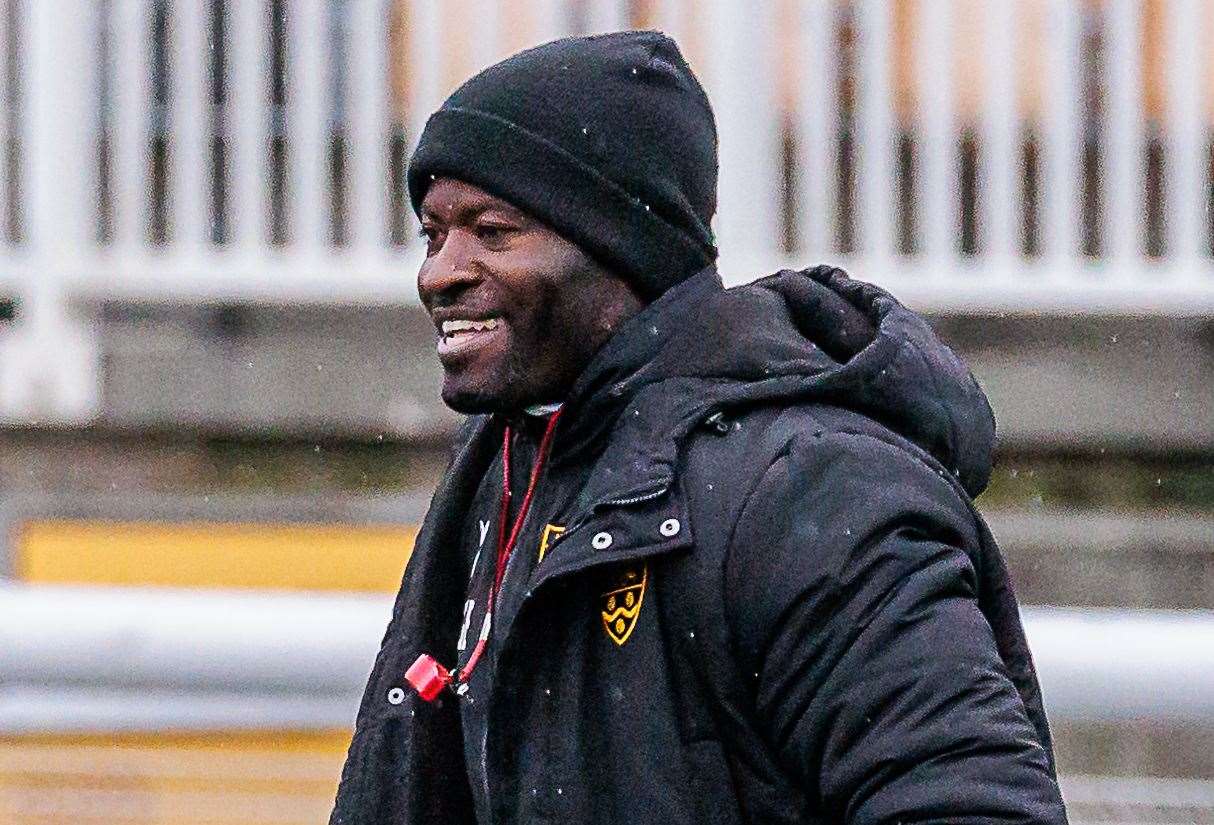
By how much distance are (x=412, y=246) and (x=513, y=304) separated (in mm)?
4088

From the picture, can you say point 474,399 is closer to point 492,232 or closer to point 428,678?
point 492,232

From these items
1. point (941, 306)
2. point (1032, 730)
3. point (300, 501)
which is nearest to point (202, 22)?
point (300, 501)

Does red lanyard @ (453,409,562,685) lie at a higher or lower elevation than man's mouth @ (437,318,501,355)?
lower

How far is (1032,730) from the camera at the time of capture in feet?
6.10

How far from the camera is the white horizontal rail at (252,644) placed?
2.67 metres

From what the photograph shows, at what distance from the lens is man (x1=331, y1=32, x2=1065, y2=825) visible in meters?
1.85

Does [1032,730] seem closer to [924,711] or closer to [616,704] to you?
[924,711]

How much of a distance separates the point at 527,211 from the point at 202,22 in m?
4.25

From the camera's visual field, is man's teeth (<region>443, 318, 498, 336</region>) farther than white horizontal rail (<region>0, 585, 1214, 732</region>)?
No

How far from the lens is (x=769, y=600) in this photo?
190 centimetres

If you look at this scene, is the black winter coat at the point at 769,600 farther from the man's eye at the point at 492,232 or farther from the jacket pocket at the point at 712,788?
the man's eye at the point at 492,232

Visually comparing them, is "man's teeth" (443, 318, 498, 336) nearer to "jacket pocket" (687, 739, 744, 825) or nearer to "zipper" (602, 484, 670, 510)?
"zipper" (602, 484, 670, 510)

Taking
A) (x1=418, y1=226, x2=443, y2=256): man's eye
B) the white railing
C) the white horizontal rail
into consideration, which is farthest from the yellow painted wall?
(x1=418, y1=226, x2=443, y2=256): man's eye

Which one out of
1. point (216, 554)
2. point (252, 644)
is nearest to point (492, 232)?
point (252, 644)
